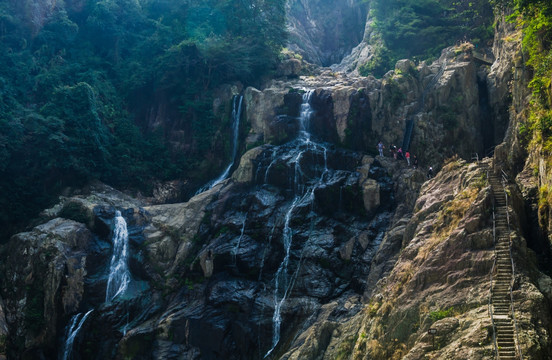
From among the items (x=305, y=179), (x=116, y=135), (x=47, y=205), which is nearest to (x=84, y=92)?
(x=116, y=135)

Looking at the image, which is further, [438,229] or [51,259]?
[51,259]

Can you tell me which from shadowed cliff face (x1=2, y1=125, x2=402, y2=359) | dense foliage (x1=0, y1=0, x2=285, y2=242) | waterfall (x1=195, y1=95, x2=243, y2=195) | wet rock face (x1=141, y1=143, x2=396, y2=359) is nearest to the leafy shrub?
shadowed cliff face (x1=2, y1=125, x2=402, y2=359)

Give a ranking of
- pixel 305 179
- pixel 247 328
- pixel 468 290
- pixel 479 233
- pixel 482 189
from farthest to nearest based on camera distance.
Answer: pixel 305 179 → pixel 247 328 → pixel 482 189 → pixel 479 233 → pixel 468 290

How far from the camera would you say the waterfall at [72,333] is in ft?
85.6

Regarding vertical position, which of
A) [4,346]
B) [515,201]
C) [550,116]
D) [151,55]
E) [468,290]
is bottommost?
[4,346]

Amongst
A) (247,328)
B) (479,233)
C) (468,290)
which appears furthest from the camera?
(247,328)

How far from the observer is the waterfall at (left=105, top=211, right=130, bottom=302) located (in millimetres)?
28250

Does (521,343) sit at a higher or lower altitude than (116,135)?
lower

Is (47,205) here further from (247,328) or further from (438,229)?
(438,229)

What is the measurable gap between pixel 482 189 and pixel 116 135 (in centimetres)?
3070

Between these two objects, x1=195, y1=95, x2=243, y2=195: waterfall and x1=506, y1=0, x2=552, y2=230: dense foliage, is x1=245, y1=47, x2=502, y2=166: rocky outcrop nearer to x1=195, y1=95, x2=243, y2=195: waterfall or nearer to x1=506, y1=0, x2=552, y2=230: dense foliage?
x1=195, y1=95, x2=243, y2=195: waterfall

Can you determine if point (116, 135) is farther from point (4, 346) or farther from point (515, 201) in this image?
point (515, 201)

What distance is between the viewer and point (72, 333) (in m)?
26.4

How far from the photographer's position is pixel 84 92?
3700 cm
